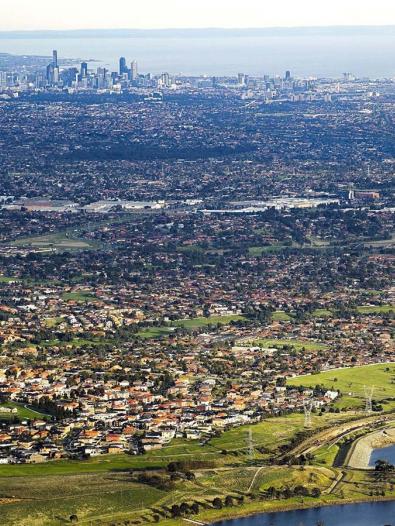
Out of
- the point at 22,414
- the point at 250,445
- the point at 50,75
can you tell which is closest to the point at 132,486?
the point at 250,445

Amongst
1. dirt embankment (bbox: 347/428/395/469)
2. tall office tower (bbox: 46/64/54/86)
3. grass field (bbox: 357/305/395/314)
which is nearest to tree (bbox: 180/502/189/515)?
dirt embankment (bbox: 347/428/395/469)

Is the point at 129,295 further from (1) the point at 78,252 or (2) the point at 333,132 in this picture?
(2) the point at 333,132

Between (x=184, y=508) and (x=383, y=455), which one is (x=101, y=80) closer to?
(x=383, y=455)

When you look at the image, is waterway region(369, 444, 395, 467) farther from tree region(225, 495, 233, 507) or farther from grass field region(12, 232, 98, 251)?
grass field region(12, 232, 98, 251)

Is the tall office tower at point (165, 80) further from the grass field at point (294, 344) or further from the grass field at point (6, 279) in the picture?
the grass field at point (294, 344)

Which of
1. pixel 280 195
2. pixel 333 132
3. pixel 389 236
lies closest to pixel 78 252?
pixel 389 236
